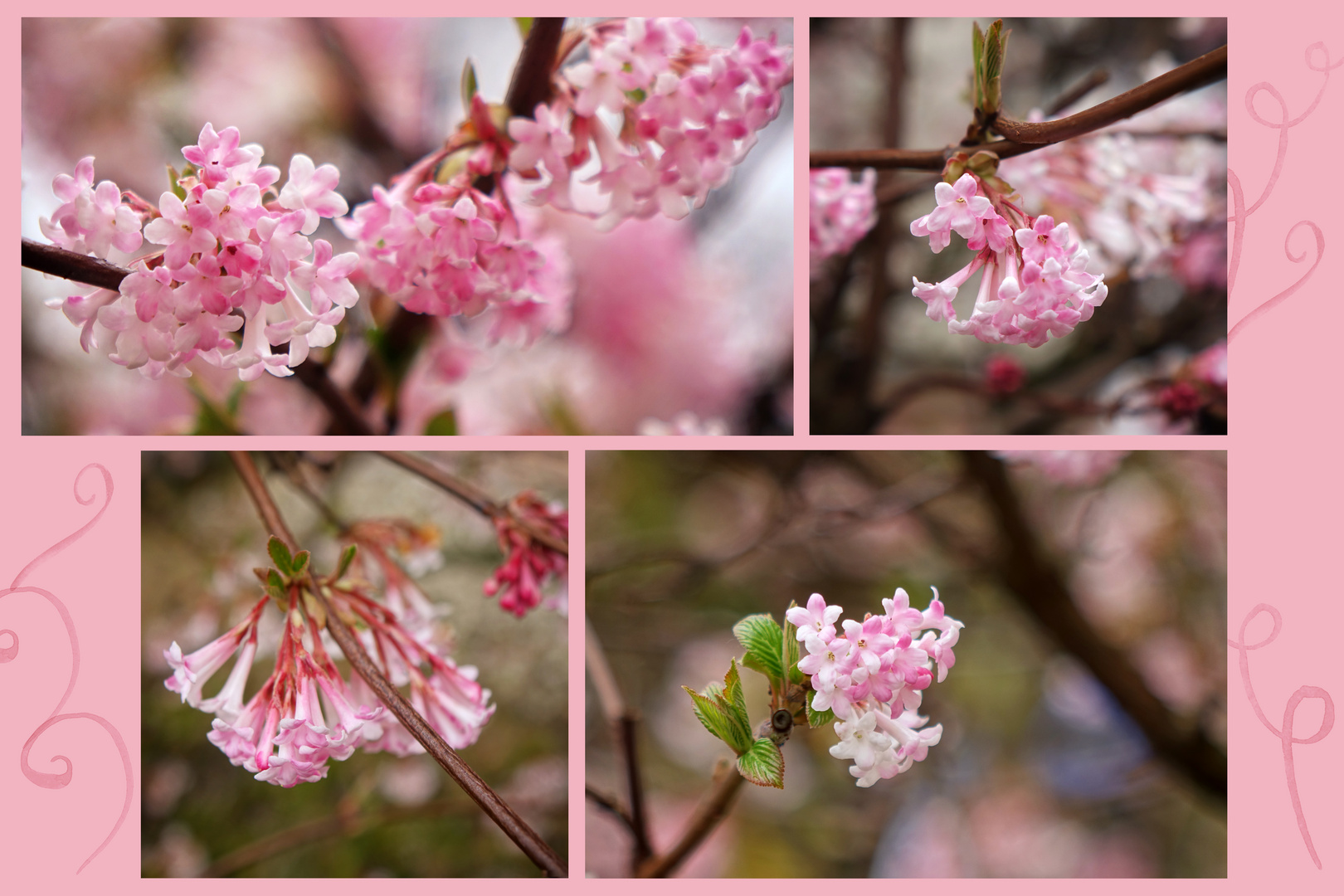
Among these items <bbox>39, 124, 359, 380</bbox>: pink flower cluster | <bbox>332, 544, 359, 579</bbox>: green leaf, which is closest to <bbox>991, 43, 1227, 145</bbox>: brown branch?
<bbox>39, 124, 359, 380</bbox>: pink flower cluster

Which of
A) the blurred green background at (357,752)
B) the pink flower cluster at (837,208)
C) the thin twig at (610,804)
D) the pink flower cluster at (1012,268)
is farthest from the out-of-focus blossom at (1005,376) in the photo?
the thin twig at (610,804)

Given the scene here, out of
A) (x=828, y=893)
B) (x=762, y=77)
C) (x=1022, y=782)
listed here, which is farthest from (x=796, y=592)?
(x=1022, y=782)

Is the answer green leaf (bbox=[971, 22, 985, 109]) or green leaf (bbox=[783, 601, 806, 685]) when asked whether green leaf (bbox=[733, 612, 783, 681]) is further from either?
green leaf (bbox=[971, 22, 985, 109])

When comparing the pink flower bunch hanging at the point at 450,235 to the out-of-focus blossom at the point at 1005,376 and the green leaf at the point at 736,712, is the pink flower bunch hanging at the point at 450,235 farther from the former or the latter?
the out-of-focus blossom at the point at 1005,376

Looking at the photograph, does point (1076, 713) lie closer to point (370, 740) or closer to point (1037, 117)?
point (1037, 117)

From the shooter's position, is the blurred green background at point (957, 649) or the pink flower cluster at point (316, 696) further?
the blurred green background at point (957, 649)

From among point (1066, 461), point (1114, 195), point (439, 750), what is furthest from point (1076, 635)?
point (439, 750)

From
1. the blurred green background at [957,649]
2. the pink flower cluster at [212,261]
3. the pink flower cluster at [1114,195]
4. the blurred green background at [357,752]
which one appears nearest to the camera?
the pink flower cluster at [212,261]
